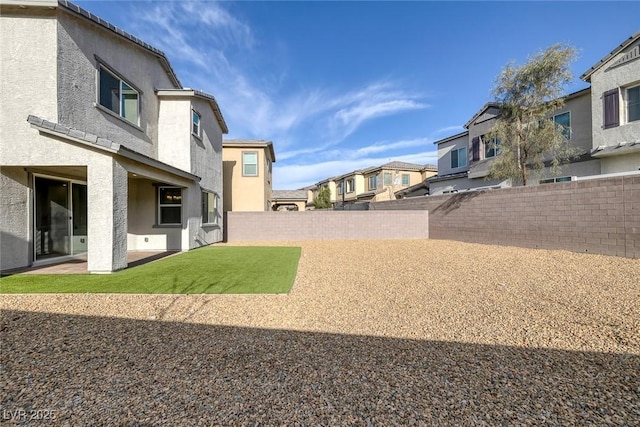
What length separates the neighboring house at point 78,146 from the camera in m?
7.09

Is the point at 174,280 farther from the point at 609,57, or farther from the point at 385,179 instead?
the point at 385,179

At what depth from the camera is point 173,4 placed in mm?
10586

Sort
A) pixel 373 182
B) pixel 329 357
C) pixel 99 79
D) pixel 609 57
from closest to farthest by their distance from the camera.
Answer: pixel 329 357, pixel 99 79, pixel 609 57, pixel 373 182

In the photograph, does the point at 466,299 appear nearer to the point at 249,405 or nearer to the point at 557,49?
the point at 249,405

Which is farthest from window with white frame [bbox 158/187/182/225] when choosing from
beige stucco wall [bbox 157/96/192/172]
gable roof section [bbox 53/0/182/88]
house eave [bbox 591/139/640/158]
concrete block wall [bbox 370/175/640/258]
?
house eave [bbox 591/139/640/158]

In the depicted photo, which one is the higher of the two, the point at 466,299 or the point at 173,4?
the point at 173,4

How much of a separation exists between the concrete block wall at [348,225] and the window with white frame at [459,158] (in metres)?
8.87

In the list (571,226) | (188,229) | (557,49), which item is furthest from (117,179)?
(557,49)

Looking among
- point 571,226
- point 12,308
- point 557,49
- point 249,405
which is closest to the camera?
point 249,405

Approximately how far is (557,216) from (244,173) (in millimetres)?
17020

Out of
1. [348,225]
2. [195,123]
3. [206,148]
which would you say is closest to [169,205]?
[206,148]

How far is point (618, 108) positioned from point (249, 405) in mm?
18882

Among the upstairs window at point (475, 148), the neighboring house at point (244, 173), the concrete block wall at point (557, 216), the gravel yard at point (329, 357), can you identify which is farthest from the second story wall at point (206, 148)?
the upstairs window at point (475, 148)

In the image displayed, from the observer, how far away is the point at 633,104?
12.7 m
